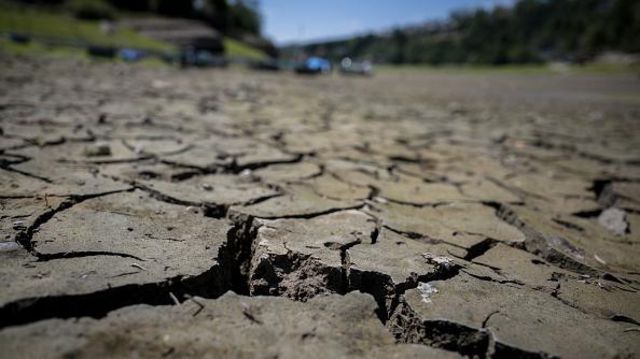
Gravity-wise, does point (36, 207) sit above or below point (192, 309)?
above

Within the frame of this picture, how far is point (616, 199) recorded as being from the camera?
2.34 metres

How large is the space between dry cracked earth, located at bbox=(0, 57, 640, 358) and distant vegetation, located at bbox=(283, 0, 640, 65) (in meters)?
49.6

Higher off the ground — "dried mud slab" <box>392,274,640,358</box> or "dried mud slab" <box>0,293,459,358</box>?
"dried mud slab" <box>0,293,459,358</box>

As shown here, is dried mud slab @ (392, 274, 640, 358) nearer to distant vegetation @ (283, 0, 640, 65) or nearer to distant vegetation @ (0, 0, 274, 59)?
distant vegetation @ (0, 0, 274, 59)

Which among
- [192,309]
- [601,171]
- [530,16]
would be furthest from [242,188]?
[530,16]

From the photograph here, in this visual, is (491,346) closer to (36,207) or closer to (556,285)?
(556,285)

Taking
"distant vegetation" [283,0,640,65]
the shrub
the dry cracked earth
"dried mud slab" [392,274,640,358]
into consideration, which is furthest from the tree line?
"dried mud slab" [392,274,640,358]

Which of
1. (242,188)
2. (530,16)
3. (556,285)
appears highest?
(530,16)

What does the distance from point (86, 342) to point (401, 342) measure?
682mm

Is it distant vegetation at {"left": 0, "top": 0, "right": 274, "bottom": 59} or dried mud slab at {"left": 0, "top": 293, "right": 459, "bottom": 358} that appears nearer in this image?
dried mud slab at {"left": 0, "top": 293, "right": 459, "bottom": 358}

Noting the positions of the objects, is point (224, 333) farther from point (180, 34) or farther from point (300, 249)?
point (180, 34)

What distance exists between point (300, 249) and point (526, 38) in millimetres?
81085

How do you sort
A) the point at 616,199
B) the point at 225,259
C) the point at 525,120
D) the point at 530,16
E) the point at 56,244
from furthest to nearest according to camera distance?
the point at 530,16, the point at 525,120, the point at 616,199, the point at 225,259, the point at 56,244

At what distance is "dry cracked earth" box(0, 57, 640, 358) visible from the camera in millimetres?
979
